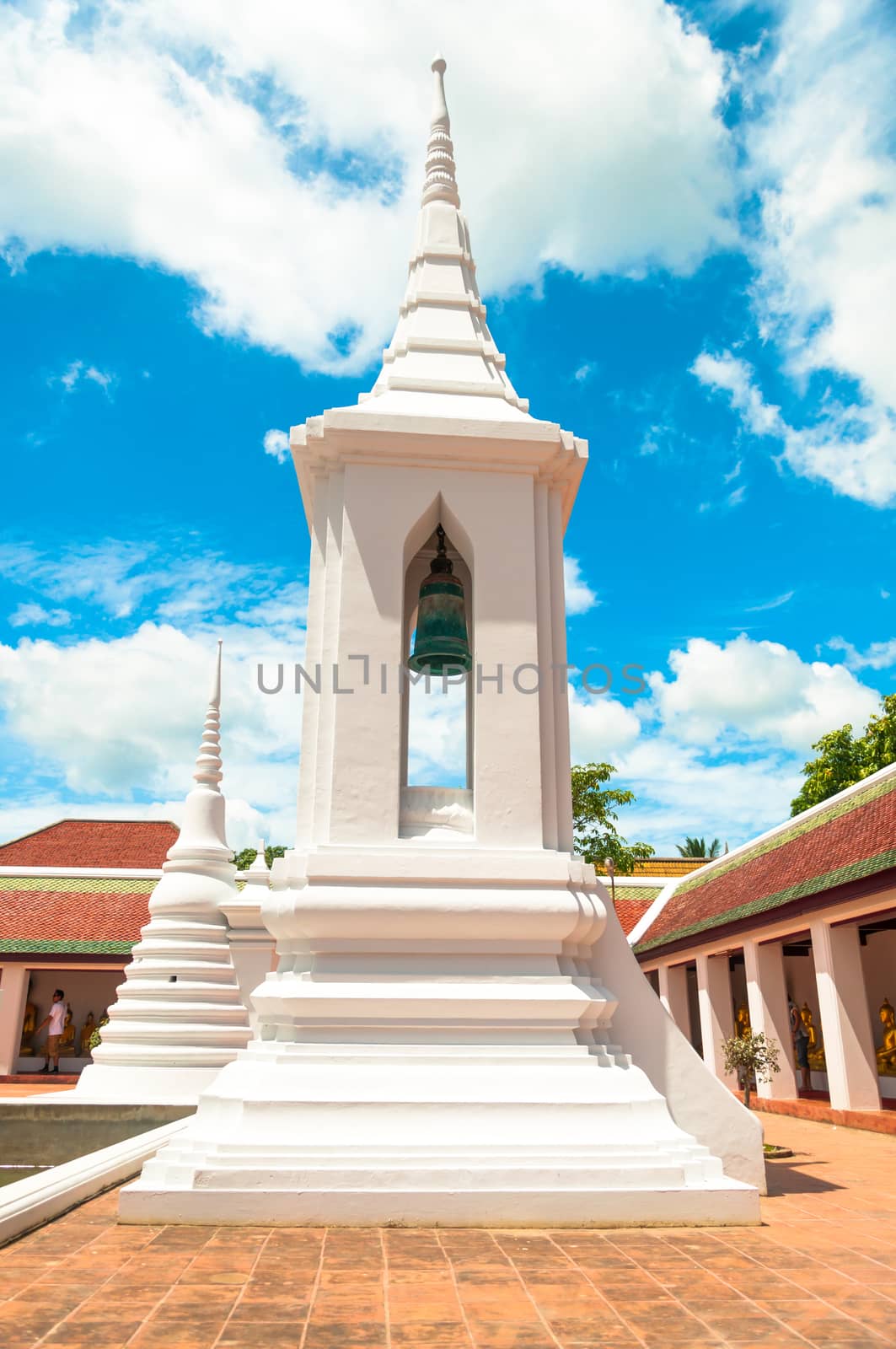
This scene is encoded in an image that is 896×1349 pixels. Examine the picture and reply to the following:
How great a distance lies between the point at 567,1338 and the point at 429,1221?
145 cm

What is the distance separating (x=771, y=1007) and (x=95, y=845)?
62.9 ft

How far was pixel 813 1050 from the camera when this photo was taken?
58.0ft

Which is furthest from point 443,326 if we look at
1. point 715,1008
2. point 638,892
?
point 638,892

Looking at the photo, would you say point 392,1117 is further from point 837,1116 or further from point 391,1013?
point 837,1116

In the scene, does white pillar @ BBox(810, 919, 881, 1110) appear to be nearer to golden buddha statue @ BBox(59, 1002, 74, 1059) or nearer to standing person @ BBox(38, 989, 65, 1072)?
standing person @ BBox(38, 989, 65, 1072)

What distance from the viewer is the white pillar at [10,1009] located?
20484mm

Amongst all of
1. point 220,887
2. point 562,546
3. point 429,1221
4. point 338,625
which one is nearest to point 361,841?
point 338,625

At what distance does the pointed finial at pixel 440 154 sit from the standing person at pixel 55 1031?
62.8 feet

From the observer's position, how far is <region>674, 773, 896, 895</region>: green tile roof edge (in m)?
14.0

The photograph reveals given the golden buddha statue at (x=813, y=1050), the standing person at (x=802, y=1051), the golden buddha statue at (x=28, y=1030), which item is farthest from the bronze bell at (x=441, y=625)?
the golden buddha statue at (x=28, y=1030)

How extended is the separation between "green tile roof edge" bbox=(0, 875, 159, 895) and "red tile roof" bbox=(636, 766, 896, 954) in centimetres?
1123

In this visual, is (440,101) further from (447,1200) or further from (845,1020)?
(845,1020)

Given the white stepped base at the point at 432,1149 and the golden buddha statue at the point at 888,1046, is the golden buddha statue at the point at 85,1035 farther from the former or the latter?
the white stepped base at the point at 432,1149

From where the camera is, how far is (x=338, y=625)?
596cm
